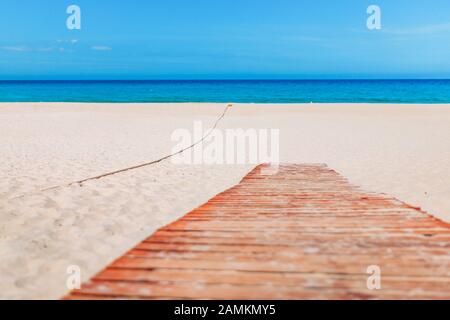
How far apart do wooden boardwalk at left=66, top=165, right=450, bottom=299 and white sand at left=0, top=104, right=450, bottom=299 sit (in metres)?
1.15

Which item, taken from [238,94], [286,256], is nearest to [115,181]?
[286,256]

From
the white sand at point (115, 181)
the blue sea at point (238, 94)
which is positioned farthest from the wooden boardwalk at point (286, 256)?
the blue sea at point (238, 94)

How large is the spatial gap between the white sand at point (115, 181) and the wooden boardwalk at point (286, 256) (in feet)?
3.77

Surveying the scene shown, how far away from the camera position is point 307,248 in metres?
2.79

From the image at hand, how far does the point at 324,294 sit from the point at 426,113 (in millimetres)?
24561

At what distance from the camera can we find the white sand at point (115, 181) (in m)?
3.92

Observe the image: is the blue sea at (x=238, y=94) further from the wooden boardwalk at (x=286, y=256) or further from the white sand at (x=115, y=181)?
the wooden boardwalk at (x=286, y=256)

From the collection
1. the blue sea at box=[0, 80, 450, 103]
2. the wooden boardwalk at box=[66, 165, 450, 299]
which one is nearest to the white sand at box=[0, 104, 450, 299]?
the wooden boardwalk at box=[66, 165, 450, 299]

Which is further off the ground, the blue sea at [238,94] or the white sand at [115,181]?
the blue sea at [238,94]

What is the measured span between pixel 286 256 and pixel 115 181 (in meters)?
4.80

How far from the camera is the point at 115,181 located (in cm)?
686

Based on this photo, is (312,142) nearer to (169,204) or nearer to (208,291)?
(169,204)
